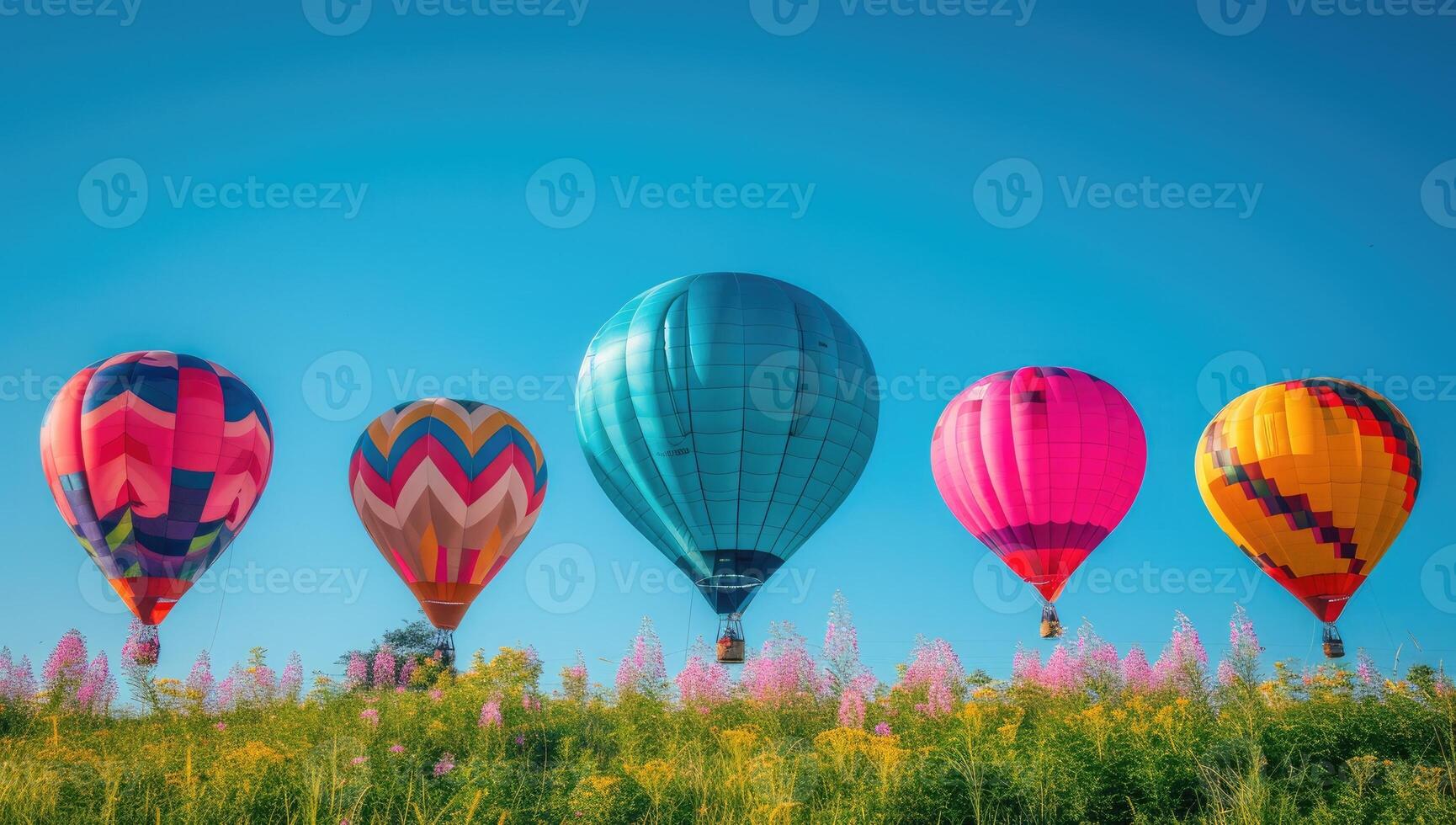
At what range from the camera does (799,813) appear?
1030 cm

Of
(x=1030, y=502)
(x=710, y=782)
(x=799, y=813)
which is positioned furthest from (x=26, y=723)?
(x=1030, y=502)

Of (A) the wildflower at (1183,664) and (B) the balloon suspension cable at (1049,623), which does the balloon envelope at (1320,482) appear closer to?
(B) the balloon suspension cable at (1049,623)

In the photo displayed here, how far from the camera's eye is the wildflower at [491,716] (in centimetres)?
1376

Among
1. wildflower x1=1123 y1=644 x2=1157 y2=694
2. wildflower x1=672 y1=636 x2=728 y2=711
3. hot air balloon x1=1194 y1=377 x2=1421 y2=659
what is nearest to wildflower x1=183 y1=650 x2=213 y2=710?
wildflower x1=672 y1=636 x2=728 y2=711

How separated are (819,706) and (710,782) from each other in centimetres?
466

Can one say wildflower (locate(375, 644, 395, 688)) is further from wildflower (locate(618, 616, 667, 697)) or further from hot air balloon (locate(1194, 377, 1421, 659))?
hot air balloon (locate(1194, 377, 1421, 659))

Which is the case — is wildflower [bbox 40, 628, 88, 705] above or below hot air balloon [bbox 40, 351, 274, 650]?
below

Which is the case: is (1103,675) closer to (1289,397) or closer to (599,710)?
(599,710)

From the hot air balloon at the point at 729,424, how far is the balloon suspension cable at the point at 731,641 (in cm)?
4

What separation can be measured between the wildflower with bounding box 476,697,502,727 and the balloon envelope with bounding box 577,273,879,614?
1099 centimetres

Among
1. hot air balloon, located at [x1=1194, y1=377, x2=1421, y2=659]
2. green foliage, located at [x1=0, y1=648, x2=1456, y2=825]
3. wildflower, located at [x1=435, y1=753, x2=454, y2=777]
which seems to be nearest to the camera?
green foliage, located at [x1=0, y1=648, x2=1456, y2=825]

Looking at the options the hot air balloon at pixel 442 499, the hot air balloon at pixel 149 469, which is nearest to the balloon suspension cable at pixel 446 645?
the hot air balloon at pixel 442 499

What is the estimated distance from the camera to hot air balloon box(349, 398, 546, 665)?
2916cm

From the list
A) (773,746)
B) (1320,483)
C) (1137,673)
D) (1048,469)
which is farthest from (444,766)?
(1320,483)
